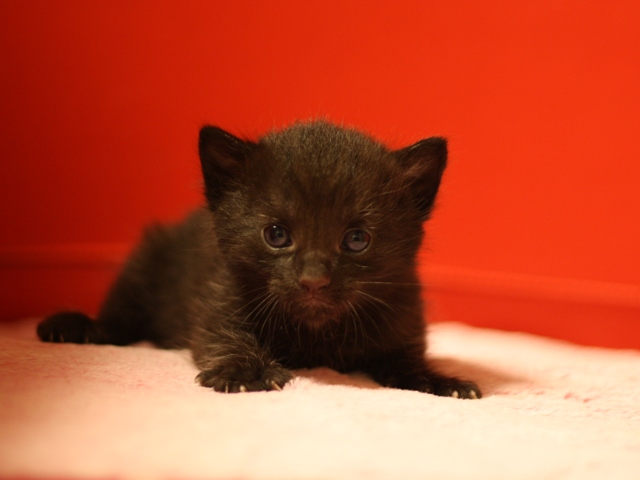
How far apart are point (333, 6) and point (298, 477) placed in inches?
97.2

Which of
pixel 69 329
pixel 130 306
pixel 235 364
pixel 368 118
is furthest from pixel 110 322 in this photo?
pixel 368 118

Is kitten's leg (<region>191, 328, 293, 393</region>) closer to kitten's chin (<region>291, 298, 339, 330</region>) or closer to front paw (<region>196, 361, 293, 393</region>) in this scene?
front paw (<region>196, 361, 293, 393</region>)

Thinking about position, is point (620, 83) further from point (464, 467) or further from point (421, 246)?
point (464, 467)

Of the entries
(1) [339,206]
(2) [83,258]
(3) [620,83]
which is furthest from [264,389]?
(3) [620,83]

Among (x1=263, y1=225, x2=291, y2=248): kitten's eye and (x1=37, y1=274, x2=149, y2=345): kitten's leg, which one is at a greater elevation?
(x1=263, y1=225, x2=291, y2=248): kitten's eye

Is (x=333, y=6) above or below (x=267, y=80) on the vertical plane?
above

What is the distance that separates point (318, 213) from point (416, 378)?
0.59 m

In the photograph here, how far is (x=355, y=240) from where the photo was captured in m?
1.72

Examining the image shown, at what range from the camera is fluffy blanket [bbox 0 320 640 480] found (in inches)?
41.3

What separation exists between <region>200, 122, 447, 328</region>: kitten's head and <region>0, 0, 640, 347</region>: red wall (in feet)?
3.30

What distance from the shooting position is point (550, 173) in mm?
2926

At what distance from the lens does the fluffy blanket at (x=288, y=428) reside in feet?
3.44

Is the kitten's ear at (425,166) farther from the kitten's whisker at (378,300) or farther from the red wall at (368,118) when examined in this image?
the red wall at (368,118)

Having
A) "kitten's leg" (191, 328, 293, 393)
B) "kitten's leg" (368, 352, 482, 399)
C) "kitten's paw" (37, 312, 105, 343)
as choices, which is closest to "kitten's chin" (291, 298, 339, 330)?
"kitten's leg" (191, 328, 293, 393)
